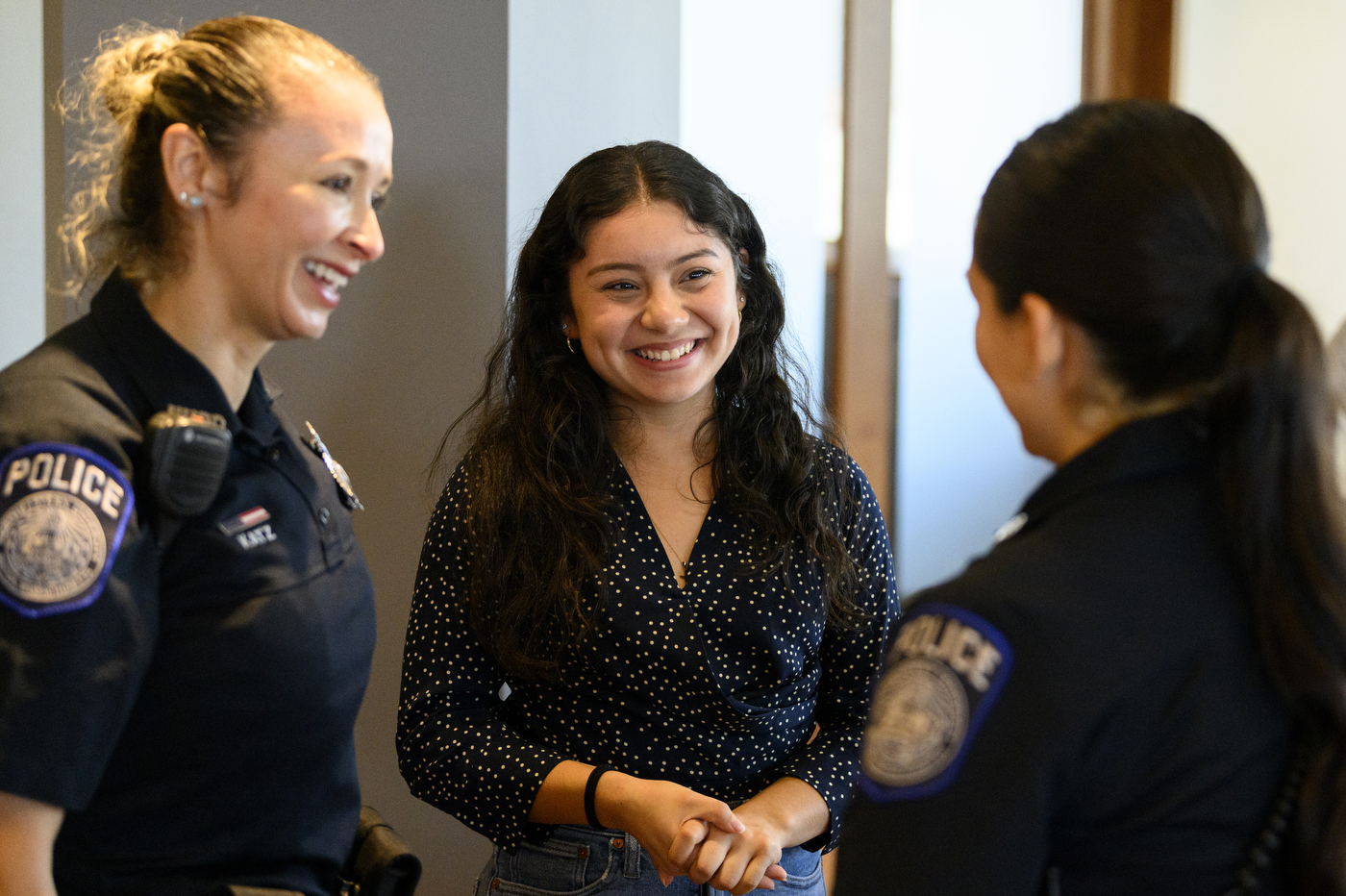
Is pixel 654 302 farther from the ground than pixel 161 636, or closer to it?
farther from the ground

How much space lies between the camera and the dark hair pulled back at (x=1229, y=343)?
85 centimetres

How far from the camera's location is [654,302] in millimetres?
1546

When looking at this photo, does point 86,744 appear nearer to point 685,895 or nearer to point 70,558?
point 70,558

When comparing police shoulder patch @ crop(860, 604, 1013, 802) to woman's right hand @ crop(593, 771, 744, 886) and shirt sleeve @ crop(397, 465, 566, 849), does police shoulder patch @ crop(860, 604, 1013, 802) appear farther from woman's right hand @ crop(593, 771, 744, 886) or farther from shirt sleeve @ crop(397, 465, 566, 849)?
shirt sleeve @ crop(397, 465, 566, 849)

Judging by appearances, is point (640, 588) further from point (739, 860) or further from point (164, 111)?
point (164, 111)

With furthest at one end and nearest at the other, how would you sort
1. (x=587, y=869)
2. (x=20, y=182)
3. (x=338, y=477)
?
(x=20, y=182) → (x=587, y=869) → (x=338, y=477)

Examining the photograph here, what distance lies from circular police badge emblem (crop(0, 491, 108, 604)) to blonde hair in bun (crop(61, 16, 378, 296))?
0.28m

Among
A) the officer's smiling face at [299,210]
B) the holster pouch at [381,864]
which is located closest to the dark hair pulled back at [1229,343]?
the officer's smiling face at [299,210]

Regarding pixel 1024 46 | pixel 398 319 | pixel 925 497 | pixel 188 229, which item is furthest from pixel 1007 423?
pixel 188 229

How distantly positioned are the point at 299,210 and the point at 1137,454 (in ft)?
2.60

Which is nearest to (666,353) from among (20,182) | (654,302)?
(654,302)

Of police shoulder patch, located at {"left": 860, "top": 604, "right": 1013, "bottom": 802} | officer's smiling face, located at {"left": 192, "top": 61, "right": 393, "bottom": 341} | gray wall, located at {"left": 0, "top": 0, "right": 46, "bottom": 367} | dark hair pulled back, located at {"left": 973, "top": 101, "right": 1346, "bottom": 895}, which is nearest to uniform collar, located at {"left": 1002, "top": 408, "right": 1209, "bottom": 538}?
dark hair pulled back, located at {"left": 973, "top": 101, "right": 1346, "bottom": 895}

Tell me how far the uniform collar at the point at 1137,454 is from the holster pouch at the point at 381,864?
0.80 m

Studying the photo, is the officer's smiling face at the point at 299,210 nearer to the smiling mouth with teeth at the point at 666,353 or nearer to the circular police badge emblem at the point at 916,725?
the smiling mouth with teeth at the point at 666,353
